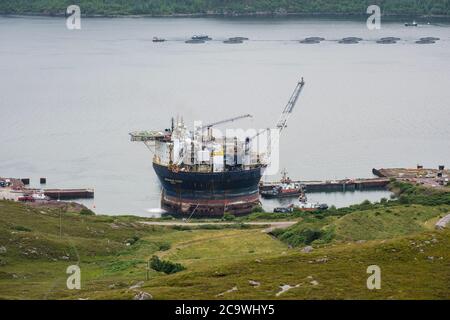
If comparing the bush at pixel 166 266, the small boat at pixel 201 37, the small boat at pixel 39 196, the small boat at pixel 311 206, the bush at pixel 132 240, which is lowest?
the small boat at pixel 311 206

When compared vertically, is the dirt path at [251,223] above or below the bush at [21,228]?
below

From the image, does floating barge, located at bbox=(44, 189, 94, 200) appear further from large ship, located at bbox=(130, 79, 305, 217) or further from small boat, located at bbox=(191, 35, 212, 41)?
small boat, located at bbox=(191, 35, 212, 41)

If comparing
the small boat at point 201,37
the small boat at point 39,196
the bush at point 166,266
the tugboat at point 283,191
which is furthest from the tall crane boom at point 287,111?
the small boat at point 201,37

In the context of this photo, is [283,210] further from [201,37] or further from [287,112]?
[201,37]

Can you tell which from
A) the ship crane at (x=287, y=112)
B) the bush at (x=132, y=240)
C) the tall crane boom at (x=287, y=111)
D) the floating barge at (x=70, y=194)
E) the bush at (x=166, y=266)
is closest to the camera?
the bush at (x=166, y=266)

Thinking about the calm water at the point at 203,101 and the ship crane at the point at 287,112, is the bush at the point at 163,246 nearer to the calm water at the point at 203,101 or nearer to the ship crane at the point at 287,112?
the calm water at the point at 203,101

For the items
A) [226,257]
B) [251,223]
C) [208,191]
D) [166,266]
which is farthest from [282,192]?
[166,266]

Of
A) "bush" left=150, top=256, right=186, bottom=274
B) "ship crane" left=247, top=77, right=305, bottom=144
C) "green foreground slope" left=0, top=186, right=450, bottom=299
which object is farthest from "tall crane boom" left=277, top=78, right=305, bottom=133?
"bush" left=150, top=256, right=186, bottom=274
